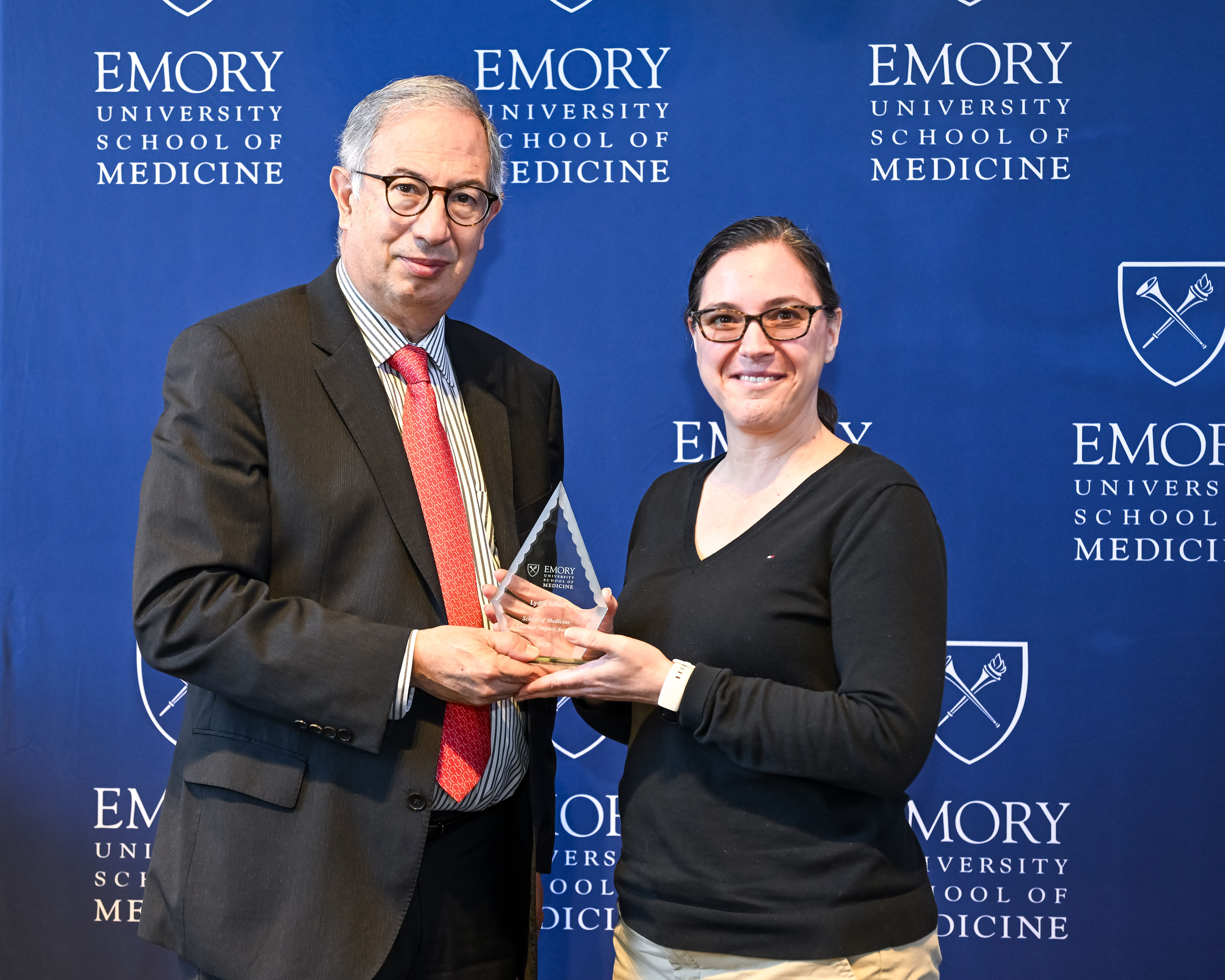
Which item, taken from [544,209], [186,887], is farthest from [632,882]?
[544,209]

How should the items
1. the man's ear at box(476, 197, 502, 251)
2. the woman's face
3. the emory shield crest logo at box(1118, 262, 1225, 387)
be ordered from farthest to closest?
the emory shield crest logo at box(1118, 262, 1225, 387)
the man's ear at box(476, 197, 502, 251)
the woman's face

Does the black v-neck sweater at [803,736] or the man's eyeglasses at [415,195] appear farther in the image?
the man's eyeglasses at [415,195]

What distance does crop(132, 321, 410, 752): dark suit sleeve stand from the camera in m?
1.64

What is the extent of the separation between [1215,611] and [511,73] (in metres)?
2.44

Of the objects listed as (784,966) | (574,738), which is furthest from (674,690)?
(574,738)

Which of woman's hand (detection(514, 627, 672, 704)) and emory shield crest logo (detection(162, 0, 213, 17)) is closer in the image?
woman's hand (detection(514, 627, 672, 704))

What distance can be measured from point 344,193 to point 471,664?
95 centimetres

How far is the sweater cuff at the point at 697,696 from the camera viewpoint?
156 cm

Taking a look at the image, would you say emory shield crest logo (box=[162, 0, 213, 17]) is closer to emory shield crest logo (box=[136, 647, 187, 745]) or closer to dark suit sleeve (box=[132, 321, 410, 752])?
dark suit sleeve (box=[132, 321, 410, 752])

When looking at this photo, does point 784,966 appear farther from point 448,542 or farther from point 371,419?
point 371,419

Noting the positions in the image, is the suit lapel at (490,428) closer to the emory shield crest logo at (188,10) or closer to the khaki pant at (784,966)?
the khaki pant at (784,966)

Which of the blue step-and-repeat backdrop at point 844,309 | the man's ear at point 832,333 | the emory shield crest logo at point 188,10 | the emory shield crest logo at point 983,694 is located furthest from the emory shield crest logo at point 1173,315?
the emory shield crest logo at point 188,10

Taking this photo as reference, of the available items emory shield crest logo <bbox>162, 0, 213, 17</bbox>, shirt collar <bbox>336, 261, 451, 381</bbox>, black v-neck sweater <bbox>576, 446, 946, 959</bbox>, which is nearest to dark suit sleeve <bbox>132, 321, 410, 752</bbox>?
shirt collar <bbox>336, 261, 451, 381</bbox>

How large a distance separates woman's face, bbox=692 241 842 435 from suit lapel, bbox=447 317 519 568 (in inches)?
19.7
